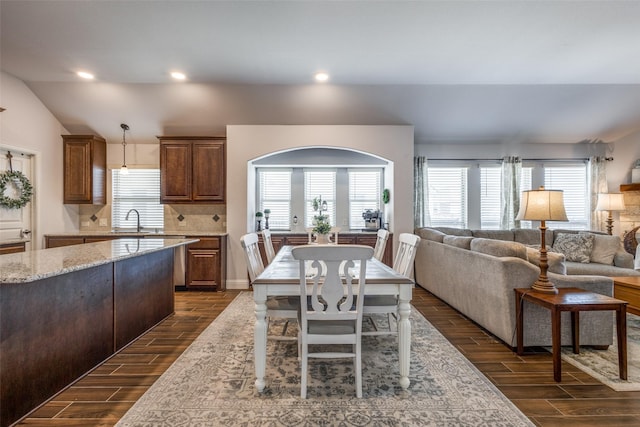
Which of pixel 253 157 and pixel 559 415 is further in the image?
pixel 253 157

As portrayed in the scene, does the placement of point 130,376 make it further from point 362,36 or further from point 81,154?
point 81,154

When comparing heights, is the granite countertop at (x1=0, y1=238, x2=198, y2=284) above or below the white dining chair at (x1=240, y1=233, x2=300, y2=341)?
above

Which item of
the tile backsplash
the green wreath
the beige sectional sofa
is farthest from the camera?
the tile backsplash

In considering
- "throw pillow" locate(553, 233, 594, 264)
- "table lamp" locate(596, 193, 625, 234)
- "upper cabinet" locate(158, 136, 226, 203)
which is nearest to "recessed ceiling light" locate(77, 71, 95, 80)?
"upper cabinet" locate(158, 136, 226, 203)

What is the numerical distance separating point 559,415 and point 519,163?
16.5ft

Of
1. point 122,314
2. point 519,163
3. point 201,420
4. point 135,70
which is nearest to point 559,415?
point 201,420

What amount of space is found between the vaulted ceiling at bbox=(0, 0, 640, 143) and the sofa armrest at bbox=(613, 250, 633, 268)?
2.31m

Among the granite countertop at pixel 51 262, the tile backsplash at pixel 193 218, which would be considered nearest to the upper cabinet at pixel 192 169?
the tile backsplash at pixel 193 218

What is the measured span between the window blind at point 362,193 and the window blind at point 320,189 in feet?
1.16

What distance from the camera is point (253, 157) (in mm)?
5133

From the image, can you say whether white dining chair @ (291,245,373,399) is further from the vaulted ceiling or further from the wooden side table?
the vaulted ceiling

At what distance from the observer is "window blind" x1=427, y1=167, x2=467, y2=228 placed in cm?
599

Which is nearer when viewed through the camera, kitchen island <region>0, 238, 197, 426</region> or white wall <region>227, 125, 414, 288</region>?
kitchen island <region>0, 238, 197, 426</region>

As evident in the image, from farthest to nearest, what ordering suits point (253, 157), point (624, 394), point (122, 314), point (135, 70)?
point (253, 157), point (135, 70), point (122, 314), point (624, 394)
